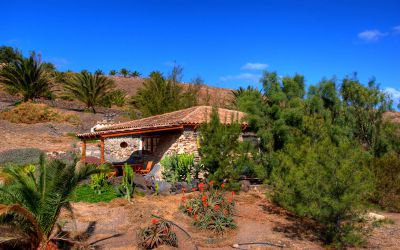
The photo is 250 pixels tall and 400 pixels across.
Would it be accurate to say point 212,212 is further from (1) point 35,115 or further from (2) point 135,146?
(1) point 35,115

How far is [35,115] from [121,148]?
31.7 ft

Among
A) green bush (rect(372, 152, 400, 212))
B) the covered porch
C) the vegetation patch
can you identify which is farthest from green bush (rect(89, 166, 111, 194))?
green bush (rect(372, 152, 400, 212))

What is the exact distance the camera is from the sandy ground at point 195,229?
8.30 metres

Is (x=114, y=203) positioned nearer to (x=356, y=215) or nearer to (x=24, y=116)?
(x=356, y=215)

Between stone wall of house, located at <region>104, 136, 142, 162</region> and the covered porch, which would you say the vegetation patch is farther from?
stone wall of house, located at <region>104, 136, 142, 162</region>

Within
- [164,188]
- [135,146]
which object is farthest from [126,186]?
[135,146]

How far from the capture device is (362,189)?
7.54 meters

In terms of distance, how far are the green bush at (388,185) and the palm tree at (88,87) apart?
82.2ft

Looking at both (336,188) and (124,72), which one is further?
(124,72)

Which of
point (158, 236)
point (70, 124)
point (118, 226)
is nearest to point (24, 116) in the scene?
point (70, 124)

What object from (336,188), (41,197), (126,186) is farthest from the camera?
(126,186)

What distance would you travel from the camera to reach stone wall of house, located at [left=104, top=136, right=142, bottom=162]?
858 inches

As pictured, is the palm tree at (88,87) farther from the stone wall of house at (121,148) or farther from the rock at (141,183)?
the rock at (141,183)

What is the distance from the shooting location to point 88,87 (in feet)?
103
